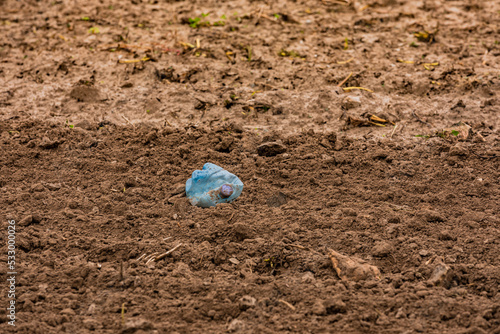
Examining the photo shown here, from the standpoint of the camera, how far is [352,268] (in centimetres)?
245

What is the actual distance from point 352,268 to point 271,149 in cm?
125

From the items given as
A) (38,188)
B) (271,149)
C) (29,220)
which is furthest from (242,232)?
(38,188)

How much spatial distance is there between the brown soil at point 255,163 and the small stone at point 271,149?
0.01 m

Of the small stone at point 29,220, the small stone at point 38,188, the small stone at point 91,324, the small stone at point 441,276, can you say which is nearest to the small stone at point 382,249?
the small stone at point 441,276

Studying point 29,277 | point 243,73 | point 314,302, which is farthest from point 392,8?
point 29,277

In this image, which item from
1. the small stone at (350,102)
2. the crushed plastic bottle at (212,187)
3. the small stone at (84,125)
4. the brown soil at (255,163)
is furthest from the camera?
the small stone at (350,102)

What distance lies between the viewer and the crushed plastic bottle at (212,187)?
2.98 metres

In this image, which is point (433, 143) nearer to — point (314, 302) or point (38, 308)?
point (314, 302)

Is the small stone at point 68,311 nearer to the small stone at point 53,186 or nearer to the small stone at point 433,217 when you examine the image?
the small stone at point 53,186

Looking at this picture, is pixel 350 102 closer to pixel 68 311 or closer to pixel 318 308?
pixel 318 308

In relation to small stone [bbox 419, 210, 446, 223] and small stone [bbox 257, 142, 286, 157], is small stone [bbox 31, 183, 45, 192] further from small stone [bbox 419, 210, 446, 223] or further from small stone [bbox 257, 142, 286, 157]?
small stone [bbox 419, 210, 446, 223]

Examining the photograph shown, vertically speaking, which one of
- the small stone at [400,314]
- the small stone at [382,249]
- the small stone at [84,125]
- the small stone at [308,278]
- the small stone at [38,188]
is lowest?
the small stone at [38,188]

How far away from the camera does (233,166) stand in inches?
131

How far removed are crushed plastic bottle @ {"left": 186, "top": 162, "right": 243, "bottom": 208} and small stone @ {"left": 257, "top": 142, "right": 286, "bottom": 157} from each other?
0.42 metres
